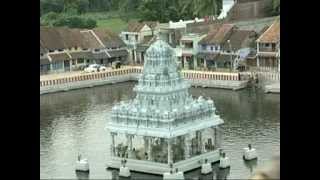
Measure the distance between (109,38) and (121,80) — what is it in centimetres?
114

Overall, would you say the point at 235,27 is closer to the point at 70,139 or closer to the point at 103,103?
the point at 103,103

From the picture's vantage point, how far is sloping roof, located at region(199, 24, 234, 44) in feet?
35.4

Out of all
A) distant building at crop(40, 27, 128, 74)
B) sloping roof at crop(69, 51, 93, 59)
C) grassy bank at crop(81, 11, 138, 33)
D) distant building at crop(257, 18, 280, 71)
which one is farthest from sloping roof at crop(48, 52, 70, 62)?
distant building at crop(257, 18, 280, 71)

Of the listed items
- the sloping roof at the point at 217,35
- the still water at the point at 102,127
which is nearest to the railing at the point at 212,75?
the still water at the point at 102,127

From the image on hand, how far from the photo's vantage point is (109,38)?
451 inches

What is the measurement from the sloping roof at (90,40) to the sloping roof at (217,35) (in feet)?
5.26

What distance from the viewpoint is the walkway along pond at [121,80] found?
9.69 m

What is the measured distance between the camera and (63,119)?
25.6 feet

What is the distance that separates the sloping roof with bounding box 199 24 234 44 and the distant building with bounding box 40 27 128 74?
1346mm

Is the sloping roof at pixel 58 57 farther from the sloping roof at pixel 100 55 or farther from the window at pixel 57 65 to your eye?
the sloping roof at pixel 100 55
